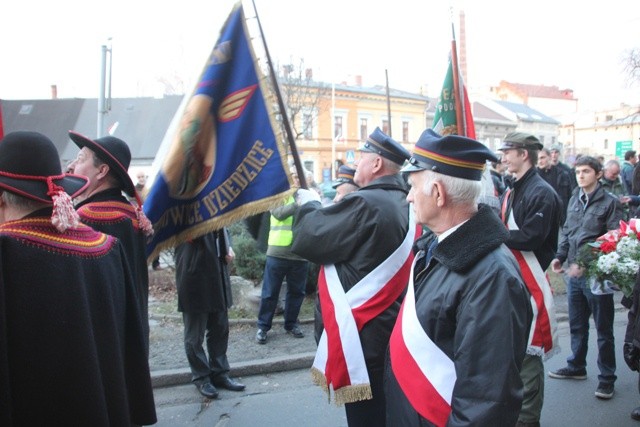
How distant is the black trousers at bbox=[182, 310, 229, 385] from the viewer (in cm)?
486

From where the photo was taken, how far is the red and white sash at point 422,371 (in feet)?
6.84

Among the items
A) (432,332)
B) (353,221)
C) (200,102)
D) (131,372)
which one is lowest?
(131,372)

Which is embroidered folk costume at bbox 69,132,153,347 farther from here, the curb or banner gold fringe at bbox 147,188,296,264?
the curb

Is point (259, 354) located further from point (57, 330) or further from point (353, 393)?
point (57, 330)

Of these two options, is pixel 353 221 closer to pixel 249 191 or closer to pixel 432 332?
pixel 249 191

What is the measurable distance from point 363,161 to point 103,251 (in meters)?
1.62

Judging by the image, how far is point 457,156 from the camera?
7.31 ft

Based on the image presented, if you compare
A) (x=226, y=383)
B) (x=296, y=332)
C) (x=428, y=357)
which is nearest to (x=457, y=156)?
(x=428, y=357)

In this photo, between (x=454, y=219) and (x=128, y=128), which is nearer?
(x=454, y=219)

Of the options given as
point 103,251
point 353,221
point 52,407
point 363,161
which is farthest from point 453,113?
point 52,407

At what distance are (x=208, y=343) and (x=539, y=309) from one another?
112 inches

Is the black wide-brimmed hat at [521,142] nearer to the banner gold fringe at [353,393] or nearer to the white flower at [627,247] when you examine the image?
the white flower at [627,247]

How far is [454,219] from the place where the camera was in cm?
226

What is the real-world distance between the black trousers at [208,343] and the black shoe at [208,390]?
4cm
